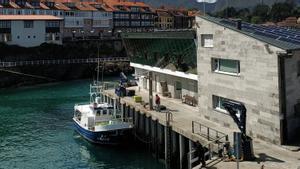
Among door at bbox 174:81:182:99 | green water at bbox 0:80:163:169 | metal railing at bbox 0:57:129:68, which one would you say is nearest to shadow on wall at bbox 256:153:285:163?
green water at bbox 0:80:163:169

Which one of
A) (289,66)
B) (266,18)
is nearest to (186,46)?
(289,66)

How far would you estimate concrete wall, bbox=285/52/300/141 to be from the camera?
28188 mm

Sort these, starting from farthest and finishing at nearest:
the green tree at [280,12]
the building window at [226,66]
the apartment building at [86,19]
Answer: the green tree at [280,12] → the apartment building at [86,19] → the building window at [226,66]

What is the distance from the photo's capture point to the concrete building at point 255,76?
90.7ft

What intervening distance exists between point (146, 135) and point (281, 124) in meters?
16.4

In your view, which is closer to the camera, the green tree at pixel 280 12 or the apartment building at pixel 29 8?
the apartment building at pixel 29 8

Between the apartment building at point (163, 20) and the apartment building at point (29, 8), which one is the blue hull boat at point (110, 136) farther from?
the apartment building at point (163, 20)

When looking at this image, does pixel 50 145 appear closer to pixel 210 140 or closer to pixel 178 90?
pixel 178 90

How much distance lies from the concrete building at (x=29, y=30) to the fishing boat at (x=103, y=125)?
62.7 m

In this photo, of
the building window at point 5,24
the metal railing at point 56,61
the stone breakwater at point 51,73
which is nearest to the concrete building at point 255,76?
the stone breakwater at point 51,73

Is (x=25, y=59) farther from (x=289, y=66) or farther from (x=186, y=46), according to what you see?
(x=289, y=66)

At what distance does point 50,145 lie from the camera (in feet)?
140

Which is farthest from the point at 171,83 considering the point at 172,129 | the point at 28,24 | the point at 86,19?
the point at 86,19

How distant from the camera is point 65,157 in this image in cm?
3878
